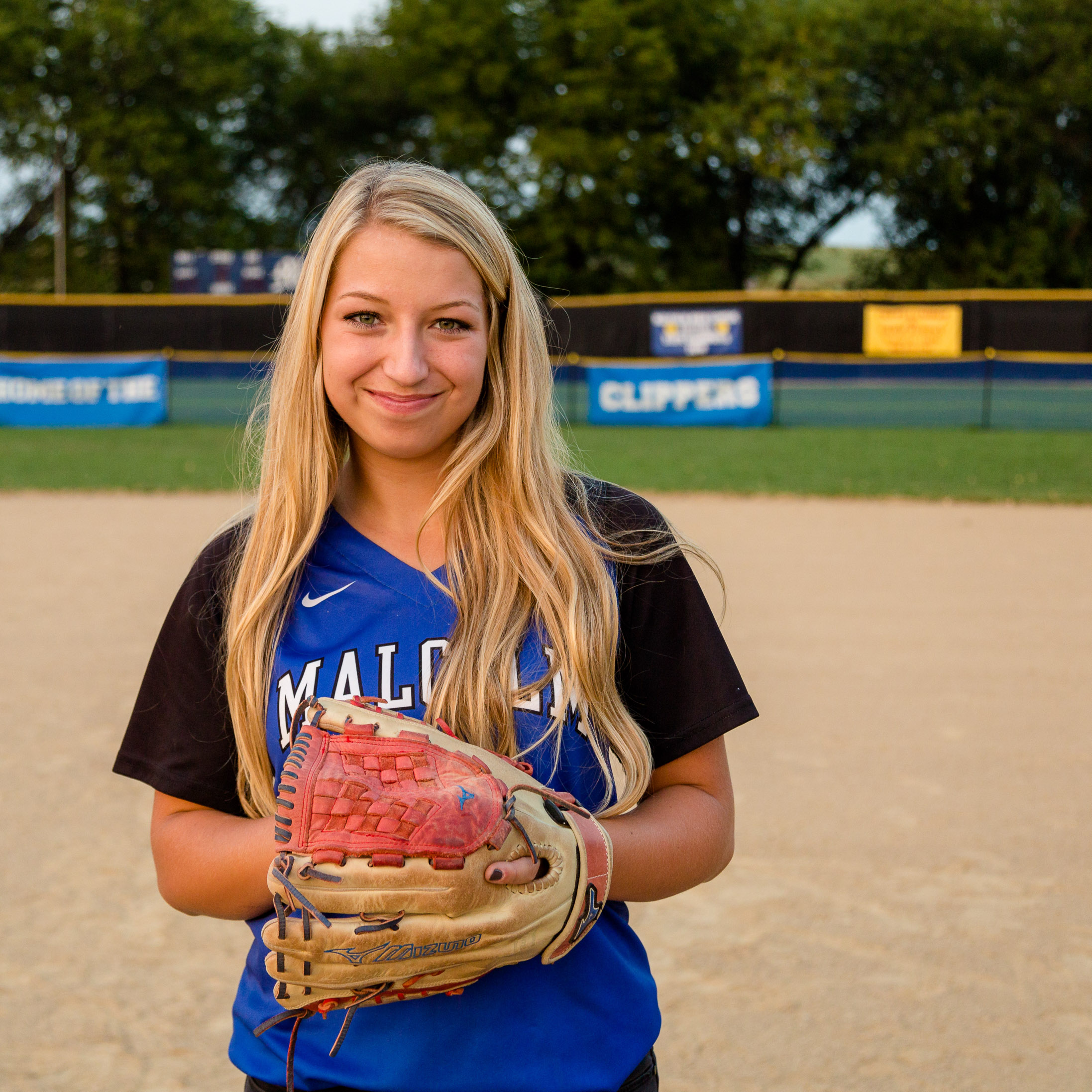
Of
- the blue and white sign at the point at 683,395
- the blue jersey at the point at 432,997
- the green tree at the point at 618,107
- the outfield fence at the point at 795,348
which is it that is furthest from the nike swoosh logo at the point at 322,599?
the green tree at the point at 618,107

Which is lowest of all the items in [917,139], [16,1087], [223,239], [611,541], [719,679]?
[16,1087]

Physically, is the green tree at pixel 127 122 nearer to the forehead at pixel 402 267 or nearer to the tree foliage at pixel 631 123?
the tree foliage at pixel 631 123

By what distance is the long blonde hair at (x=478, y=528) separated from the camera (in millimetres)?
1519

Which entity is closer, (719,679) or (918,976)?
(719,679)

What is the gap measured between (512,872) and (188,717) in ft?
1.68

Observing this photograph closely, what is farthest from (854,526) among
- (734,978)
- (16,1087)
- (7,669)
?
(16,1087)

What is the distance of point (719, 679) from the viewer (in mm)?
1559

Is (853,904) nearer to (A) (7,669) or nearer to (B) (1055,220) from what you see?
(A) (7,669)

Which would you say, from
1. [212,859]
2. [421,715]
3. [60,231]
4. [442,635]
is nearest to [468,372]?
[442,635]

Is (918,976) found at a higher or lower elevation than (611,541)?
lower

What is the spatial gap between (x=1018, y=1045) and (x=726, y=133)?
35491 millimetres

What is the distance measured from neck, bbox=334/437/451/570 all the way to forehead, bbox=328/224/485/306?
0.24m

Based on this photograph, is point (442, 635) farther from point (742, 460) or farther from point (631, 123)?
point (631, 123)

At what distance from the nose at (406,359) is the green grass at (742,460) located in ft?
27.2
